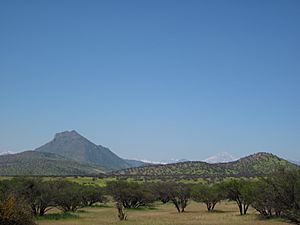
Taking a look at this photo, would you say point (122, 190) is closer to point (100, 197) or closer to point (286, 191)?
point (100, 197)

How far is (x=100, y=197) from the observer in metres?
89.7

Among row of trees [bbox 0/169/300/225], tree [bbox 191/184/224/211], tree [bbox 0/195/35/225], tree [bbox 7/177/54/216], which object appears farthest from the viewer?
tree [bbox 191/184/224/211]

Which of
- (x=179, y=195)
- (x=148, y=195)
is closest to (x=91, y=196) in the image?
(x=148, y=195)

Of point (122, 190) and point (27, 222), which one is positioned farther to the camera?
point (122, 190)

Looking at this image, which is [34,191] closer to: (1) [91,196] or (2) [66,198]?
(2) [66,198]

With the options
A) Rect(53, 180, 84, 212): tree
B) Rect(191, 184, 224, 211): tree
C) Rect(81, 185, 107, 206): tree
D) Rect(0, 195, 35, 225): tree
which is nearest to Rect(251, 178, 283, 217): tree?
Rect(191, 184, 224, 211): tree

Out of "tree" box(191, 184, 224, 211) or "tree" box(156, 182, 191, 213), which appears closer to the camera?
"tree" box(191, 184, 224, 211)

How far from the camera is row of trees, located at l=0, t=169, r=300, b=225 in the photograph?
34847 millimetres

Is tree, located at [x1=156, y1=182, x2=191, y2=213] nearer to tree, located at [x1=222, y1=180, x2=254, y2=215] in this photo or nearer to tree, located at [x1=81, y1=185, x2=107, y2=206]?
tree, located at [x1=222, y1=180, x2=254, y2=215]

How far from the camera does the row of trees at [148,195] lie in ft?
114

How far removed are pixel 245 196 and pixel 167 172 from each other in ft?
452

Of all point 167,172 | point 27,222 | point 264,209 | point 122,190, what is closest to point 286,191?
point 264,209

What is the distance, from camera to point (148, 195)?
87625 mm

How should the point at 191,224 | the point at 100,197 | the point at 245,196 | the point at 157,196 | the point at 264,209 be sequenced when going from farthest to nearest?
the point at 157,196, the point at 100,197, the point at 245,196, the point at 264,209, the point at 191,224
